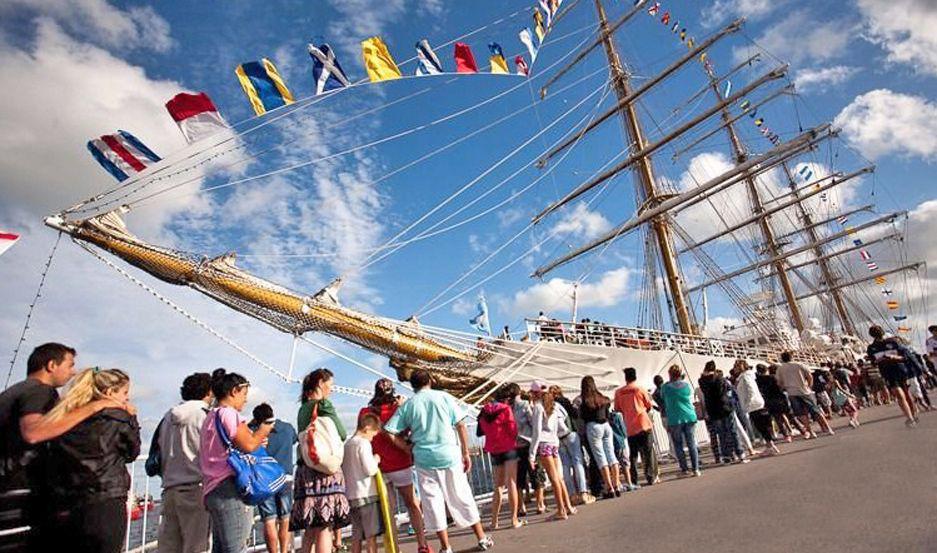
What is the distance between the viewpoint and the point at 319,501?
147 inches

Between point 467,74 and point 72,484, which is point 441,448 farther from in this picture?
point 467,74

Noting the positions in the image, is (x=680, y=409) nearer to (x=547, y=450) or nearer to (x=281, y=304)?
(x=547, y=450)

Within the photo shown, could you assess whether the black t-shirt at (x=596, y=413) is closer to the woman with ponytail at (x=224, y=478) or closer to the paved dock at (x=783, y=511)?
the paved dock at (x=783, y=511)

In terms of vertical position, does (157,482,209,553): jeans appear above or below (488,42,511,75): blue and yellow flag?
below

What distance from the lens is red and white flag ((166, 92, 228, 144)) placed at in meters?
7.73

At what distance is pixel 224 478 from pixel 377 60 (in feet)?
25.8

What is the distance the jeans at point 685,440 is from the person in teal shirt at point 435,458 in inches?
146

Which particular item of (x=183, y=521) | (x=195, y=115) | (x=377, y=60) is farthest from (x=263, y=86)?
(x=183, y=521)

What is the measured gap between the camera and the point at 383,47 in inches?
369

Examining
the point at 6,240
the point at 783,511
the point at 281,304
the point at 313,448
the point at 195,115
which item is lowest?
the point at 783,511

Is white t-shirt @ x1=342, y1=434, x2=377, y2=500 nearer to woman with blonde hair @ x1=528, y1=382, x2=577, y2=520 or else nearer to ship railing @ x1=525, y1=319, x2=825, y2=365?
woman with blonde hair @ x1=528, y1=382, x2=577, y2=520

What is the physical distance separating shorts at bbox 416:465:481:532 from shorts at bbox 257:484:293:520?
1.18m

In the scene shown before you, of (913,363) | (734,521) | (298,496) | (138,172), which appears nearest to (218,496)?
(298,496)

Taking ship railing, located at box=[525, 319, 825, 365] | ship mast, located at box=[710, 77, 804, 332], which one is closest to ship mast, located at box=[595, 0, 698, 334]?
ship railing, located at box=[525, 319, 825, 365]
